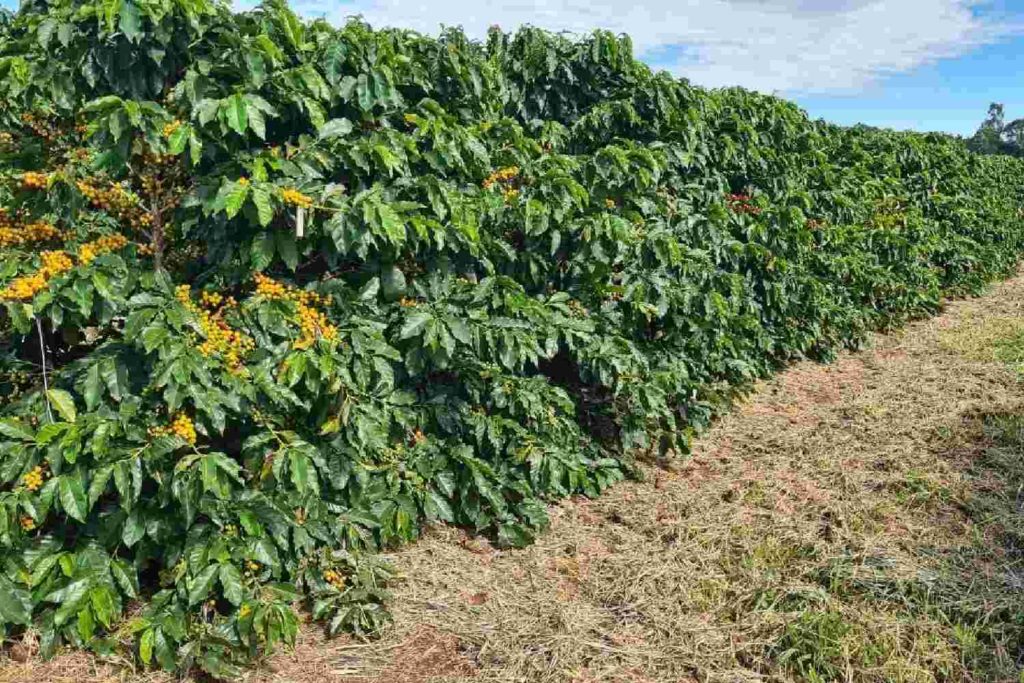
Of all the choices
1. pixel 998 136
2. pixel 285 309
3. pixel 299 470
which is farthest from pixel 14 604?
pixel 998 136

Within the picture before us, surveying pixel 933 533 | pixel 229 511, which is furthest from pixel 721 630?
pixel 229 511

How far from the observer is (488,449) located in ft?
12.2

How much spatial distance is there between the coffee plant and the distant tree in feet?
144

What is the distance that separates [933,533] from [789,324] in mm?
2991

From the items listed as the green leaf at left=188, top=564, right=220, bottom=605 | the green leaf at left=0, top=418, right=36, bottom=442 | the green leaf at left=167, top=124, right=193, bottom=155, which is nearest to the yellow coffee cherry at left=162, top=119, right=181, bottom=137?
the green leaf at left=167, top=124, right=193, bottom=155

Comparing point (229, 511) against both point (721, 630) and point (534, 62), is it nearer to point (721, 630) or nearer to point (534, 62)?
point (721, 630)

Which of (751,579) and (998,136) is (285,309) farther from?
(998,136)

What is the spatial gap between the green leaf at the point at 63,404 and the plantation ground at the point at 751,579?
836mm

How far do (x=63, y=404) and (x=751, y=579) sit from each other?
107 inches

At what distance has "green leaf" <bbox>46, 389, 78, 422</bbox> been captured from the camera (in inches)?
103

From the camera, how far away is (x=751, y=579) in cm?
316

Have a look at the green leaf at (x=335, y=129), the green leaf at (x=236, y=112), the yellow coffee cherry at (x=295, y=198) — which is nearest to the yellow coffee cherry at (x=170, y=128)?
the green leaf at (x=236, y=112)

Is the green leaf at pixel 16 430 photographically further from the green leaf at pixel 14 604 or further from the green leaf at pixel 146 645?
the green leaf at pixel 146 645

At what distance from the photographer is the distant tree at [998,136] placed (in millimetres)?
43862
